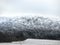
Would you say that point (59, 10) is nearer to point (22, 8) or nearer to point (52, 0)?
point (52, 0)

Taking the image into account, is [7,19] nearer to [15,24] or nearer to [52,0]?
[15,24]

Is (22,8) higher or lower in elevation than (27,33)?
higher

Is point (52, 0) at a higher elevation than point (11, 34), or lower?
higher

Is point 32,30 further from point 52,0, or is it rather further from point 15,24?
point 52,0

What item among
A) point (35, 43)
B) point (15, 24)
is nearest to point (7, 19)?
point (15, 24)

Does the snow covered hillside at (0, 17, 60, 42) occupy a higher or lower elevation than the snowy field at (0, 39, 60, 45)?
higher

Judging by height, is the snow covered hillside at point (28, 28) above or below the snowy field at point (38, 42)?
above

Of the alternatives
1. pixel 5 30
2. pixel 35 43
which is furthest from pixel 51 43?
pixel 5 30
